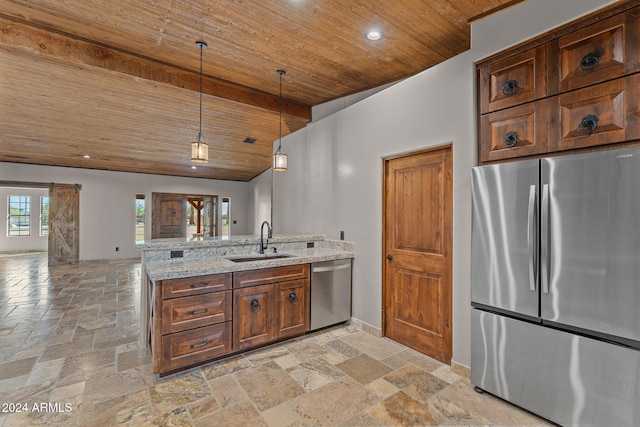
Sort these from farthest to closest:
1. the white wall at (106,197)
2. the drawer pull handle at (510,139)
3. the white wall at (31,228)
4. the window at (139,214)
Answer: the white wall at (31,228) → the window at (139,214) → the white wall at (106,197) → the drawer pull handle at (510,139)

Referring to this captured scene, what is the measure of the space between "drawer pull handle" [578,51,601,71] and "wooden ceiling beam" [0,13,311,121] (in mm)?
3715

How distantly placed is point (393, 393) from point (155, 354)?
1.90 m

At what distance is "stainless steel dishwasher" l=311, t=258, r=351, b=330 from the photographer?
3.31m

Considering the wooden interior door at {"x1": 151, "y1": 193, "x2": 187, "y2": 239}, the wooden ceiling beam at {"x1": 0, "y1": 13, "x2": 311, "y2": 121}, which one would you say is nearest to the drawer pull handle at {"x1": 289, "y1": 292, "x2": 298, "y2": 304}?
the wooden ceiling beam at {"x1": 0, "y1": 13, "x2": 311, "y2": 121}

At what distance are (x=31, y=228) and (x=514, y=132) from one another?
13.6m

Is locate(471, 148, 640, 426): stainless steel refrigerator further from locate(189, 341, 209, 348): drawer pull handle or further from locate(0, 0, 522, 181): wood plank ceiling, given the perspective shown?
locate(189, 341, 209, 348): drawer pull handle

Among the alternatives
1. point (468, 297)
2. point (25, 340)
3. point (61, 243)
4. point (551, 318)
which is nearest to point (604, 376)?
point (551, 318)

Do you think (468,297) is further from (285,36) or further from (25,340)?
(25,340)

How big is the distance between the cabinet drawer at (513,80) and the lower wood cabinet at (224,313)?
2324mm

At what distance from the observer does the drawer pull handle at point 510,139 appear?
2137 millimetres

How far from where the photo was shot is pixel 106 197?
26.7ft

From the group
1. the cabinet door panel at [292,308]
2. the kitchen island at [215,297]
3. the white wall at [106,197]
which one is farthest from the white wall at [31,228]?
the cabinet door panel at [292,308]

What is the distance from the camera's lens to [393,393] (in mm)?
2248

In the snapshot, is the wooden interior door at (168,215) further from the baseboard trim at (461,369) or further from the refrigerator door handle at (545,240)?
the refrigerator door handle at (545,240)
